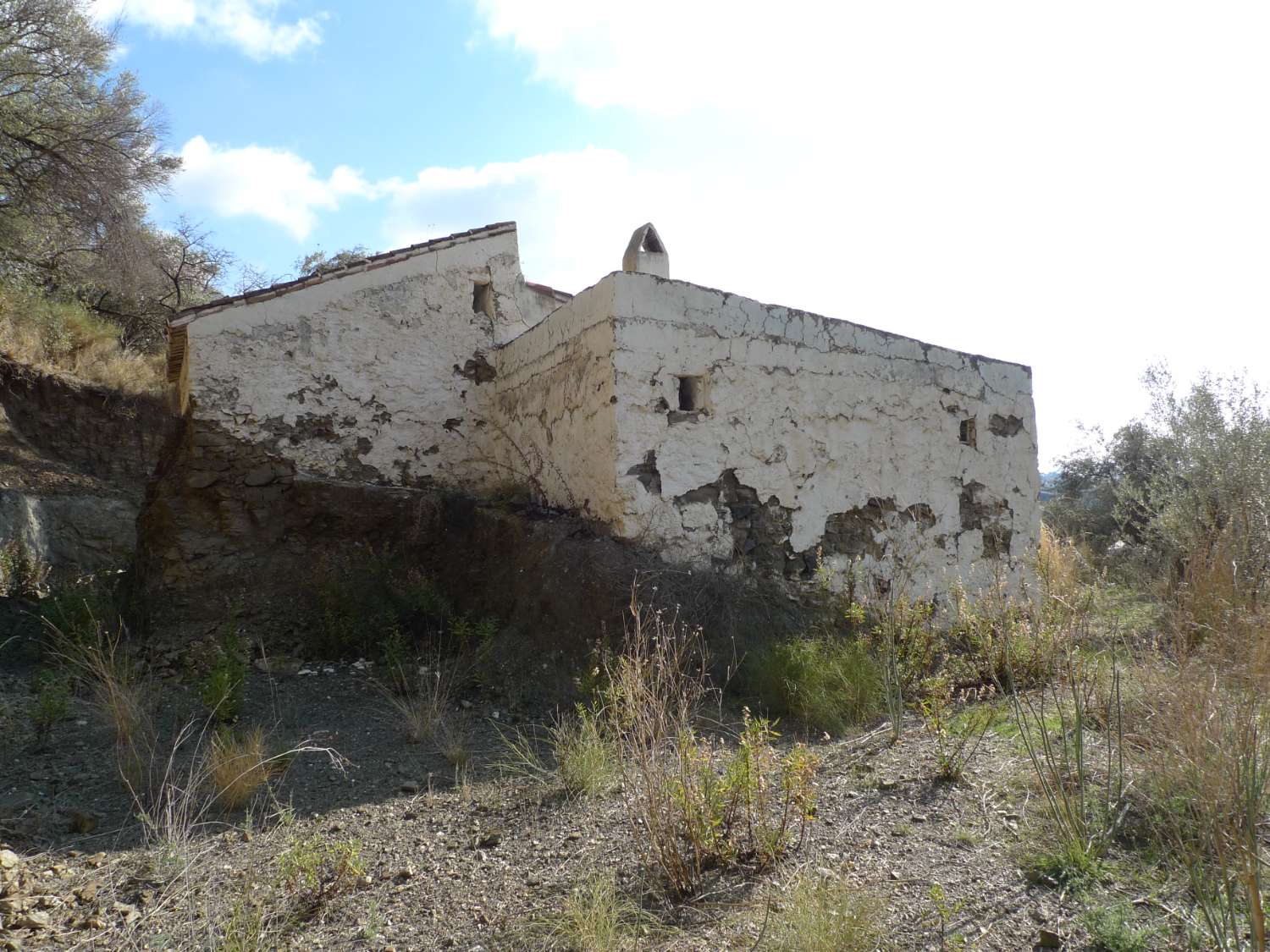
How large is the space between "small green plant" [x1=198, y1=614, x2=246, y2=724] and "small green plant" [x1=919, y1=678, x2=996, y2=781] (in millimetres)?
4343

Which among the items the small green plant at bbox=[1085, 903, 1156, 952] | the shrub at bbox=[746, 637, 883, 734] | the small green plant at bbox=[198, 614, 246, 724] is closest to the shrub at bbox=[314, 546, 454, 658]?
the small green plant at bbox=[198, 614, 246, 724]

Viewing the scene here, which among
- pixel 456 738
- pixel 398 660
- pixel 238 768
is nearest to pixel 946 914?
pixel 456 738

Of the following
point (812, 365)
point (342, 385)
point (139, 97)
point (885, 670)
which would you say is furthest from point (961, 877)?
point (139, 97)

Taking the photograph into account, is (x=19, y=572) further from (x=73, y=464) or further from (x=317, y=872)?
(x=317, y=872)

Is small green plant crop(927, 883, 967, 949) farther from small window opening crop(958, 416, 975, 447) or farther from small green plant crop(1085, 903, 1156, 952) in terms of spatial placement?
small window opening crop(958, 416, 975, 447)

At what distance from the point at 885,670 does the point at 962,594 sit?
1.17m

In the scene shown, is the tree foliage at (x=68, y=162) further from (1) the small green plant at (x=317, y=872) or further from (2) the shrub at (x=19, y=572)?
(1) the small green plant at (x=317, y=872)

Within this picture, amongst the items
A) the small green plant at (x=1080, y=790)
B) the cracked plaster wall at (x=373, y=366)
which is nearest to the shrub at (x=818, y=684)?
the small green plant at (x=1080, y=790)

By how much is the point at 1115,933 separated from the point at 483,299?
7.85m

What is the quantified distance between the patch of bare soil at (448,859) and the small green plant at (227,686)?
1.76 feet

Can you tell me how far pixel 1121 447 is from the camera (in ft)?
50.8

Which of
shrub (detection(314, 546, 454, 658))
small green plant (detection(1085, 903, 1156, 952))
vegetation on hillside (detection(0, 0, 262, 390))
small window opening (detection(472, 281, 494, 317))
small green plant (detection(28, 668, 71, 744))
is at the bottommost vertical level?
small green plant (detection(1085, 903, 1156, 952))

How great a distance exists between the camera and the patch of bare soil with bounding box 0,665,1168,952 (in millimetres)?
3230

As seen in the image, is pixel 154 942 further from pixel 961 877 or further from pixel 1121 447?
pixel 1121 447
